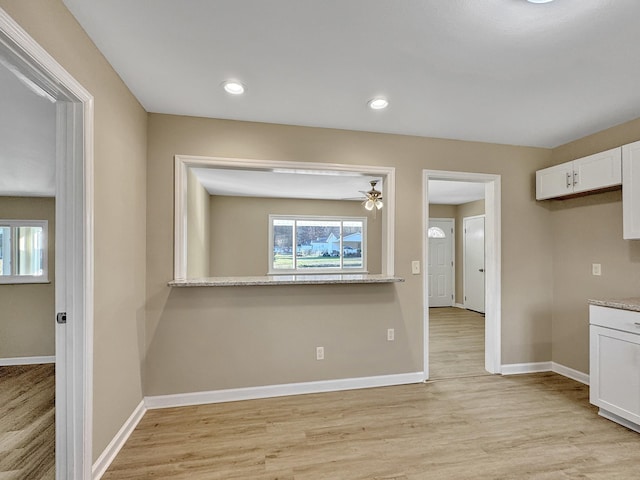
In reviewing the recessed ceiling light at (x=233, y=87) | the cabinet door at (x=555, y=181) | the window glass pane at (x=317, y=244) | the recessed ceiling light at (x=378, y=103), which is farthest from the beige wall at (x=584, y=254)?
the window glass pane at (x=317, y=244)

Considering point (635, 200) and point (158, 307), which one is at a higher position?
point (635, 200)

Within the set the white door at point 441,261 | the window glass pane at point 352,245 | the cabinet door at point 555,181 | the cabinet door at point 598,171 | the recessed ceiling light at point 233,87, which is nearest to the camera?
the recessed ceiling light at point 233,87

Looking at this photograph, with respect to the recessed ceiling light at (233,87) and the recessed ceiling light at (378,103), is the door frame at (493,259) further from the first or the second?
the recessed ceiling light at (233,87)

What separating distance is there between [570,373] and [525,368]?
1.30 ft

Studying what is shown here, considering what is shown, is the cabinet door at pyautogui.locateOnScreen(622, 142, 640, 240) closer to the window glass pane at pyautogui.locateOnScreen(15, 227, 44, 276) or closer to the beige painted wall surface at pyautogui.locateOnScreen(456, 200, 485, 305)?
the beige painted wall surface at pyautogui.locateOnScreen(456, 200, 485, 305)

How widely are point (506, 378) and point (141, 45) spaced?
4089mm

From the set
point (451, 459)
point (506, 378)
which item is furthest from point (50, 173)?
point (506, 378)

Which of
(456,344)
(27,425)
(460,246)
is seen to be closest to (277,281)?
(27,425)

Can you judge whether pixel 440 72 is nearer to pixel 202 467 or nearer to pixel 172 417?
pixel 202 467

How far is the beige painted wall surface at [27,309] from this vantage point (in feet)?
13.2

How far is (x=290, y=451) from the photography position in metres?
2.06

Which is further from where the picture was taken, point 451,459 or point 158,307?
point 158,307

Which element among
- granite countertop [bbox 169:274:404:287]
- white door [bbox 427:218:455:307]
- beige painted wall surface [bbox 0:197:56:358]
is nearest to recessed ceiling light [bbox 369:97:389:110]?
granite countertop [bbox 169:274:404:287]

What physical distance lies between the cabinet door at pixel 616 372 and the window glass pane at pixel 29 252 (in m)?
6.17
